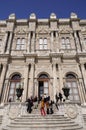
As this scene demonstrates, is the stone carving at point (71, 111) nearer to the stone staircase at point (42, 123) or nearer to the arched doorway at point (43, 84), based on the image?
the stone staircase at point (42, 123)

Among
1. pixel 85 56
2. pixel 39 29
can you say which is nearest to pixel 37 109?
pixel 85 56

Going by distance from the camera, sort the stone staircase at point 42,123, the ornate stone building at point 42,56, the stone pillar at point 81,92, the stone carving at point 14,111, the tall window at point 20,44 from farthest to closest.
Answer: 1. the tall window at point 20,44
2. the ornate stone building at point 42,56
3. the stone pillar at point 81,92
4. the stone carving at point 14,111
5. the stone staircase at point 42,123

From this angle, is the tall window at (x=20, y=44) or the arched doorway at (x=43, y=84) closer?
the arched doorway at (x=43, y=84)

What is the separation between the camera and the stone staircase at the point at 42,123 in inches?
295

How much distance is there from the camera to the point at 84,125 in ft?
28.5

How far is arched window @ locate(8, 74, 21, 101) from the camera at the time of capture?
1319 cm

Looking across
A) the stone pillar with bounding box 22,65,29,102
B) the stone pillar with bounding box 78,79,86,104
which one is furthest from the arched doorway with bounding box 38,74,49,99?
the stone pillar with bounding box 78,79,86,104

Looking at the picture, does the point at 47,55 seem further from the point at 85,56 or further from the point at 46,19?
the point at 46,19

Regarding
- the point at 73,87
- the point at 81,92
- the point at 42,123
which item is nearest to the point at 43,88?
the point at 73,87

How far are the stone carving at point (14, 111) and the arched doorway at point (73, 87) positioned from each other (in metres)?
5.85

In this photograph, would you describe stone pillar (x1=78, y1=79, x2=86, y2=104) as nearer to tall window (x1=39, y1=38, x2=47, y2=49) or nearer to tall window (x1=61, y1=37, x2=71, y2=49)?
tall window (x1=61, y1=37, x2=71, y2=49)

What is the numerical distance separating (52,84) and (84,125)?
5595 mm

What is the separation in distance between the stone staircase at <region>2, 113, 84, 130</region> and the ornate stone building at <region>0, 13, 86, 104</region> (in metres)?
4.01

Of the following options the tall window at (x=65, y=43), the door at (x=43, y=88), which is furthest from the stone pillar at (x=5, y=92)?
the tall window at (x=65, y=43)
